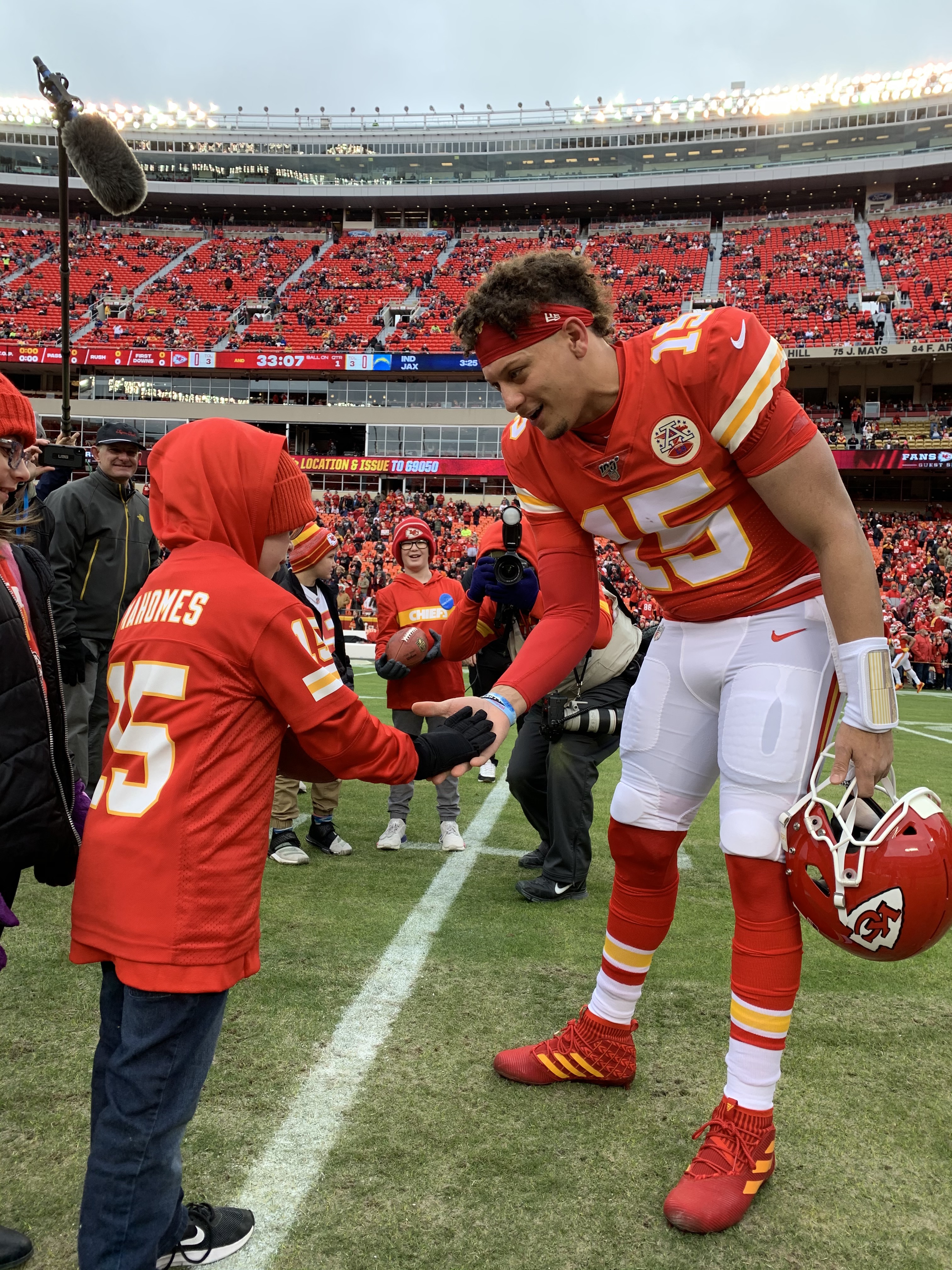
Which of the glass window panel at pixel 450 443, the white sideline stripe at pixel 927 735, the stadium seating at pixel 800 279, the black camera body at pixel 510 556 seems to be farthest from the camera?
the glass window panel at pixel 450 443

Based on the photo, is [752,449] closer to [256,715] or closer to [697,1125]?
[256,715]

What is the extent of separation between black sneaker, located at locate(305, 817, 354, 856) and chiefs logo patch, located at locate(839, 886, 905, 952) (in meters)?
3.45

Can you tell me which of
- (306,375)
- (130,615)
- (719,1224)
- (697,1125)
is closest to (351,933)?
(697,1125)

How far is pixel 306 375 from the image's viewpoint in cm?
Answer: 4400

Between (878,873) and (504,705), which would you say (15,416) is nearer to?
(504,705)

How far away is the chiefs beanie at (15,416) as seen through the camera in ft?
6.66

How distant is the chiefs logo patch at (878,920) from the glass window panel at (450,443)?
133 feet

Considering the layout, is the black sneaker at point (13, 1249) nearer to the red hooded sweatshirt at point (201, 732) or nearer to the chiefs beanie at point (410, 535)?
the red hooded sweatshirt at point (201, 732)

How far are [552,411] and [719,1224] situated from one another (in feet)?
6.52

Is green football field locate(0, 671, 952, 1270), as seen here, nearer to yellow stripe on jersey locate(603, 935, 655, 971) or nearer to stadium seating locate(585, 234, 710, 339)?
yellow stripe on jersey locate(603, 935, 655, 971)

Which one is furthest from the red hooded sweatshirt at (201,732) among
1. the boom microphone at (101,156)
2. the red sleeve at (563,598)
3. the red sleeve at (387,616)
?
the boom microphone at (101,156)

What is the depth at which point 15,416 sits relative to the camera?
81.0 inches

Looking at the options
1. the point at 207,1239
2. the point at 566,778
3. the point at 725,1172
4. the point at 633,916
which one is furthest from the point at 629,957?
the point at 566,778

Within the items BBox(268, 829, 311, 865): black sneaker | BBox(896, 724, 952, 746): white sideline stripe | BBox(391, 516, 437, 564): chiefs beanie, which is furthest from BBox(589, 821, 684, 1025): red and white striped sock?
BBox(896, 724, 952, 746): white sideline stripe
